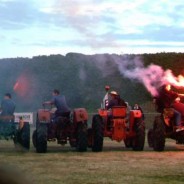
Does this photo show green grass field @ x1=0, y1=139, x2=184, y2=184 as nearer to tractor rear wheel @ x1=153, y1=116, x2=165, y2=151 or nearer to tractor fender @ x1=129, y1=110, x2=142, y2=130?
tractor rear wheel @ x1=153, y1=116, x2=165, y2=151

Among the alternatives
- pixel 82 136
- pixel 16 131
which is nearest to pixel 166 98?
pixel 82 136

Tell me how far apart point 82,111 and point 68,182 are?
290 inches

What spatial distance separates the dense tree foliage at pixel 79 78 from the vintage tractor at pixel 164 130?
23.7 metres

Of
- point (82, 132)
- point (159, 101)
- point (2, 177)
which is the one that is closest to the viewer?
point (2, 177)

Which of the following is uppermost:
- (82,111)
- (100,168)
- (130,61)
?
(130,61)

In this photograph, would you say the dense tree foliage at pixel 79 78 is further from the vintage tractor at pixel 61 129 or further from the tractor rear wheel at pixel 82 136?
the tractor rear wheel at pixel 82 136

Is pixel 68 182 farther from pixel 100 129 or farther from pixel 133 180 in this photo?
pixel 100 129

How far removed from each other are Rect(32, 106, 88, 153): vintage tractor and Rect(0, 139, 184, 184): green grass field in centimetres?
73

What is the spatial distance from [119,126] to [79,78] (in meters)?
26.6

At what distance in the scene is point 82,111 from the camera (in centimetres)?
1734

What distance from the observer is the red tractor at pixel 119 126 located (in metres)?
17.5

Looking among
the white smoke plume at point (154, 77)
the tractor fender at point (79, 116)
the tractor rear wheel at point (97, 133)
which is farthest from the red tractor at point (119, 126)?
the white smoke plume at point (154, 77)

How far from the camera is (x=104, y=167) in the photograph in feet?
41.3

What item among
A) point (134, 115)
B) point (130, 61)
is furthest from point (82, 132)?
point (130, 61)
